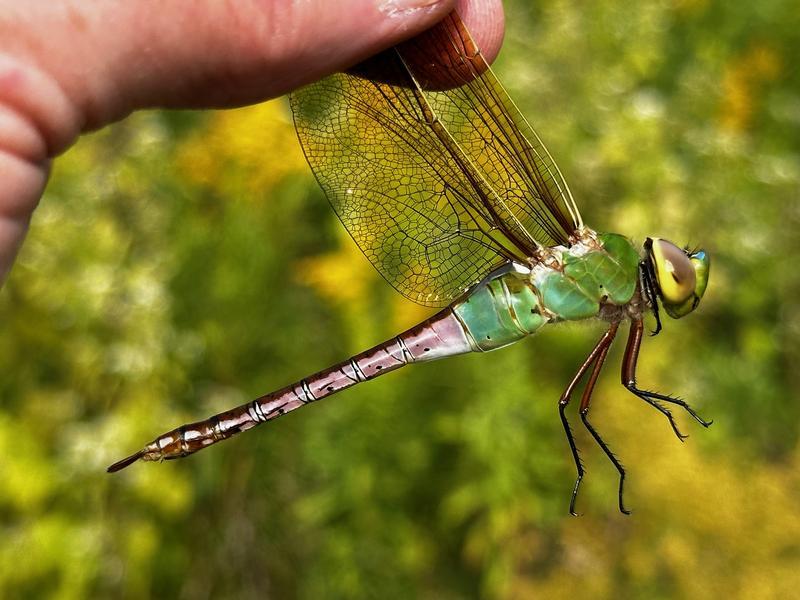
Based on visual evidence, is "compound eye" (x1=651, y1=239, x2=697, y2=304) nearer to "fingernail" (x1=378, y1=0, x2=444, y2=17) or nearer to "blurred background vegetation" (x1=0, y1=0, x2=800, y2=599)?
"fingernail" (x1=378, y1=0, x2=444, y2=17)

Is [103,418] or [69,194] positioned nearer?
[103,418]

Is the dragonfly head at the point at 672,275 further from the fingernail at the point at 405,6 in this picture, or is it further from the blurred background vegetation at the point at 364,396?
the blurred background vegetation at the point at 364,396

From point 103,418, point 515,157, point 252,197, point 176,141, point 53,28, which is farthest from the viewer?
point 176,141

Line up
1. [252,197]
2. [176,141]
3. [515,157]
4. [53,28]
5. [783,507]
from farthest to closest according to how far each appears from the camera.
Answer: [176,141], [252,197], [783,507], [515,157], [53,28]

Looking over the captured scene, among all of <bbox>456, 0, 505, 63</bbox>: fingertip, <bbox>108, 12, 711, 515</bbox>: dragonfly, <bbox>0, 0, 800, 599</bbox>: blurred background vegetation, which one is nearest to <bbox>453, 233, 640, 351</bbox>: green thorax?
<bbox>108, 12, 711, 515</bbox>: dragonfly

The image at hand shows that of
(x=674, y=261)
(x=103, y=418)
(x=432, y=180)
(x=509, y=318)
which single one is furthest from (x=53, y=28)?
(x=103, y=418)

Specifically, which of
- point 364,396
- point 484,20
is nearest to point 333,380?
point 484,20

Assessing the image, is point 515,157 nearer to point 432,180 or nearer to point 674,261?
point 432,180

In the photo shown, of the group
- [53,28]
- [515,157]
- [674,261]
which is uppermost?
[53,28]
